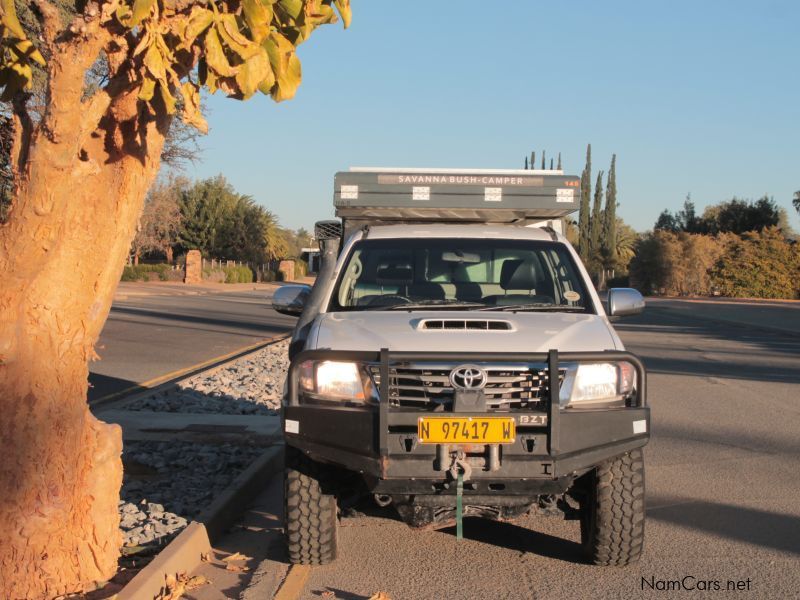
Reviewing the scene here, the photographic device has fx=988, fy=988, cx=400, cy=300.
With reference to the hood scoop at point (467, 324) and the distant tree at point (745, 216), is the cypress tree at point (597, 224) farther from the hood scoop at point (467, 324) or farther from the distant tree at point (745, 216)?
the hood scoop at point (467, 324)

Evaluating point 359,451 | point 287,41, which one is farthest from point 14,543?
point 287,41

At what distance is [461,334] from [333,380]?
2.37ft

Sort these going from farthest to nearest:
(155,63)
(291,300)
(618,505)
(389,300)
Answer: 1. (291,300)
2. (389,300)
3. (618,505)
4. (155,63)

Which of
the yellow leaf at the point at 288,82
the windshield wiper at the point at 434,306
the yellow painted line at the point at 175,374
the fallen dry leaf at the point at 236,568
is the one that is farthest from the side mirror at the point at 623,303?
the yellow painted line at the point at 175,374

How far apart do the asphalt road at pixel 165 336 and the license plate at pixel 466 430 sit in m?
6.63

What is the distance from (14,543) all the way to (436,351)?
224 centimetres

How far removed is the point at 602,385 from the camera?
17.1 ft

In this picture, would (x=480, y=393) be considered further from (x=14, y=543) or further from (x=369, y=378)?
(x=14, y=543)

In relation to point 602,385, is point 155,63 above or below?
above

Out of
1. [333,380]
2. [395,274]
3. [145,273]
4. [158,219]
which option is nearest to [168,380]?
[395,274]

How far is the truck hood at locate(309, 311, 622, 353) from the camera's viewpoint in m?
5.16

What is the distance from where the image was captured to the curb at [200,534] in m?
4.82

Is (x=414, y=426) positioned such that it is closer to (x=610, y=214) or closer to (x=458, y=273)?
(x=458, y=273)

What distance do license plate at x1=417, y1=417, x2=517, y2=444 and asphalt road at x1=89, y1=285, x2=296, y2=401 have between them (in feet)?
21.8
